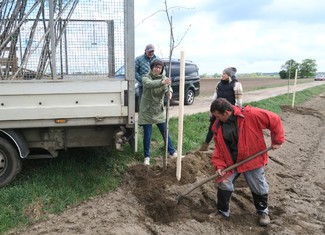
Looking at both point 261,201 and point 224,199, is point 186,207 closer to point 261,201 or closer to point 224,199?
point 224,199

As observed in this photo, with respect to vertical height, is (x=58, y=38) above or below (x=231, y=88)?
above

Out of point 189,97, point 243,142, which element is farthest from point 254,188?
point 189,97

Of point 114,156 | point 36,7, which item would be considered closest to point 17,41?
point 36,7

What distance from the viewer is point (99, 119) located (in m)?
4.73

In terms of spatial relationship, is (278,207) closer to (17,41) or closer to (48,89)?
(48,89)

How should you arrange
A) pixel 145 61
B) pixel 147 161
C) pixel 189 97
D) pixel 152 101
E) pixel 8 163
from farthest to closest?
1. pixel 189 97
2. pixel 145 61
3. pixel 147 161
4. pixel 152 101
5. pixel 8 163

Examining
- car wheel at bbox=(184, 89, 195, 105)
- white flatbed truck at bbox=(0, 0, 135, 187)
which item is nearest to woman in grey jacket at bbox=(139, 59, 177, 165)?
white flatbed truck at bbox=(0, 0, 135, 187)

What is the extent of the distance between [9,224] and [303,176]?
4835mm

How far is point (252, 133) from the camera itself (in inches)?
169

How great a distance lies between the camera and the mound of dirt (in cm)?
→ 427

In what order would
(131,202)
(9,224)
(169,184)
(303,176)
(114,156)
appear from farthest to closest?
(303,176)
(114,156)
(169,184)
(131,202)
(9,224)

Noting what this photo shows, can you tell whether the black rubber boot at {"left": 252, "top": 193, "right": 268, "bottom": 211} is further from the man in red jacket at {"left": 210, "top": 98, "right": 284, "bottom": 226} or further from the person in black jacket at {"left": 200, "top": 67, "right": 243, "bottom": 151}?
the person in black jacket at {"left": 200, "top": 67, "right": 243, "bottom": 151}

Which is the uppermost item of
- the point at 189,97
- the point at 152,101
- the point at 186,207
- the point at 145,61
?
the point at 145,61

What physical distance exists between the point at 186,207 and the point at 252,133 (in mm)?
1360
